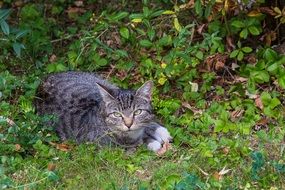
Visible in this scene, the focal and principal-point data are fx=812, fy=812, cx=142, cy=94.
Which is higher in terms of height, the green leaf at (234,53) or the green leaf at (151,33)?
the green leaf at (151,33)

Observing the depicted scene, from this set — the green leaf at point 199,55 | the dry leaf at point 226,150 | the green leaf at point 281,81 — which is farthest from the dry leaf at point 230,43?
the dry leaf at point 226,150

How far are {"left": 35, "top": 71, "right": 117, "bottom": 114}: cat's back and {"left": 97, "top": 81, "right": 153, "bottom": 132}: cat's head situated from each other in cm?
42

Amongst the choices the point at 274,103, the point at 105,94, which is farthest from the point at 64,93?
the point at 274,103

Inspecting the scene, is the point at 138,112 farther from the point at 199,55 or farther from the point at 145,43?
the point at 199,55

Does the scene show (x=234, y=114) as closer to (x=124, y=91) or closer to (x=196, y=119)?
(x=196, y=119)

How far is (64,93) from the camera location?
7.65 metres

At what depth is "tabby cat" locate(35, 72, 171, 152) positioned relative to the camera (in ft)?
23.1

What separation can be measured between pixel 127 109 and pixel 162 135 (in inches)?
16.4

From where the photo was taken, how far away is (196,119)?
7.43m

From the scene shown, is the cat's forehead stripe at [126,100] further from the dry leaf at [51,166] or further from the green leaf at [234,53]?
the green leaf at [234,53]

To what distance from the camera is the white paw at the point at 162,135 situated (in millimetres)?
7117

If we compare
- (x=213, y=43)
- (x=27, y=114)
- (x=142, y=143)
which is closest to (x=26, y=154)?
(x=27, y=114)

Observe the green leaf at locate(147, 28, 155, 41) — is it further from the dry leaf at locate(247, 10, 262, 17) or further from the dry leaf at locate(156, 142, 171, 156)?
the dry leaf at locate(156, 142, 171, 156)

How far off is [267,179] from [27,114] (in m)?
2.25
